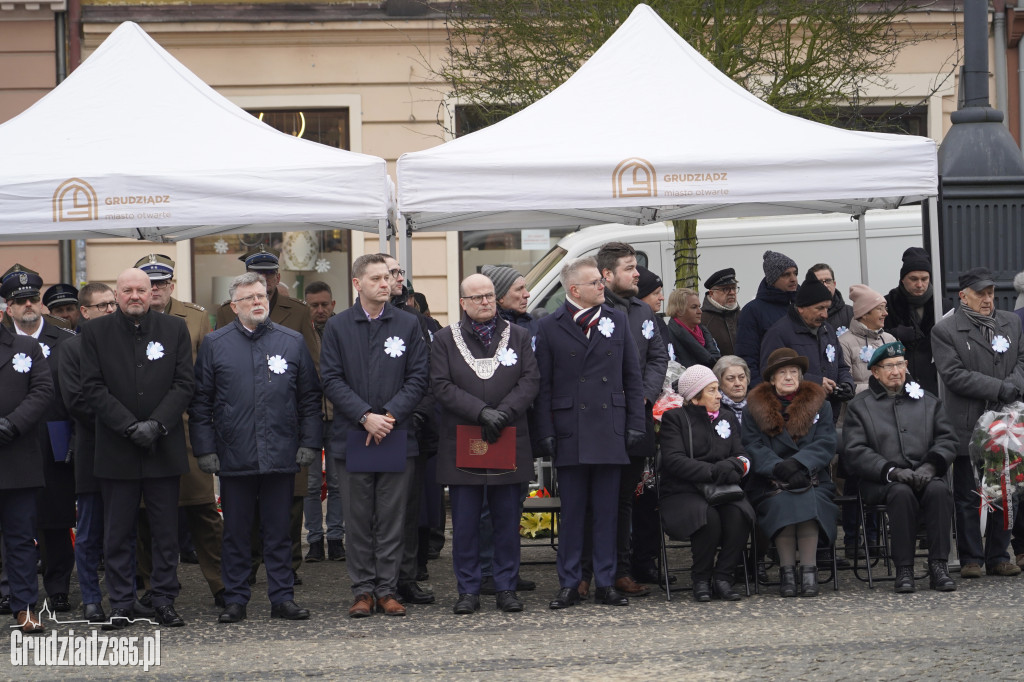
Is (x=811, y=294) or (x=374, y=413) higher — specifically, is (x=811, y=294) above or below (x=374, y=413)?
above

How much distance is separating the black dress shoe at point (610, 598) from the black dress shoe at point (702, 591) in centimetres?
40

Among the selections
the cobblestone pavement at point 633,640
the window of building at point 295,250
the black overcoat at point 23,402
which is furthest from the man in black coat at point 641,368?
the window of building at point 295,250

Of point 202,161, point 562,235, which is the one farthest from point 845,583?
point 562,235

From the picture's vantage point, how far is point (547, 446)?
787 cm

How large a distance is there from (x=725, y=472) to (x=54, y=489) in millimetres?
3882

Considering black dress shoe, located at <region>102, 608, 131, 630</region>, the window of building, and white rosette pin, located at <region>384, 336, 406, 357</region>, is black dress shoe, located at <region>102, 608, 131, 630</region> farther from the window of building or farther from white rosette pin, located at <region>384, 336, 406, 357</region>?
the window of building

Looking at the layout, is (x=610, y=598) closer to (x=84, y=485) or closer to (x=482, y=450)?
(x=482, y=450)

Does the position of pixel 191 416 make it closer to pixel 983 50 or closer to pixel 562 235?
pixel 983 50

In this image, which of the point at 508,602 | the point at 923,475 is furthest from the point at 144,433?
the point at 923,475

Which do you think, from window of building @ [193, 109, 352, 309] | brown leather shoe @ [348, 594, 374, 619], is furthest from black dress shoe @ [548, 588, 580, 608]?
window of building @ [193, 109, 352, 309]

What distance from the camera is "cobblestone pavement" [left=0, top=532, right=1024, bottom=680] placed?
249 inches

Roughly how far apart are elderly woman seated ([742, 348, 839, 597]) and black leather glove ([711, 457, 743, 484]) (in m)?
0.20

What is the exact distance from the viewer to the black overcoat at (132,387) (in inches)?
295

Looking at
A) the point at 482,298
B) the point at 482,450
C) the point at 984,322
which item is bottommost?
the point at 482,450
